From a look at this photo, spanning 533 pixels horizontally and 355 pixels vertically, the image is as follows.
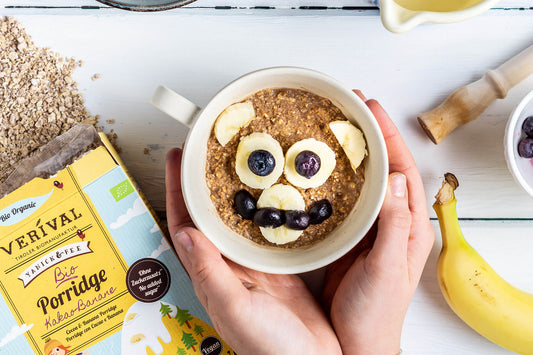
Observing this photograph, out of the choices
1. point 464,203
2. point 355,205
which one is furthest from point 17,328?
point 464,203

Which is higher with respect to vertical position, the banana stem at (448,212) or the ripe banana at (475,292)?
the banana stem at (448,212)

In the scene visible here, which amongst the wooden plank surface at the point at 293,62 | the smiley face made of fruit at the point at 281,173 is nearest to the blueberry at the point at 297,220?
the smiley face made of fruit at the point at 281,173

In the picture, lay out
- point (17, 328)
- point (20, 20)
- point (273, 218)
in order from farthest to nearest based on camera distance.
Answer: point (20, 20)
point (17, 328)
point (273, 218)

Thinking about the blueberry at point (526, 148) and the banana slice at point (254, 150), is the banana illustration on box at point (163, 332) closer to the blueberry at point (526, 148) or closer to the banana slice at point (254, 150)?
the banana slice at point (254, 150)

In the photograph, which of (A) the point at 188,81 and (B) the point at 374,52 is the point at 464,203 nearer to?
(B) the point at 374,52

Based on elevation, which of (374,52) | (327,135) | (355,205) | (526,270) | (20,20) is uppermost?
(20,20)

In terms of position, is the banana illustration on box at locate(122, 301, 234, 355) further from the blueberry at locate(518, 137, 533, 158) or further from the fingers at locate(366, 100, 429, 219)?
the blueberry at locate(518, 137, 533, 158)
